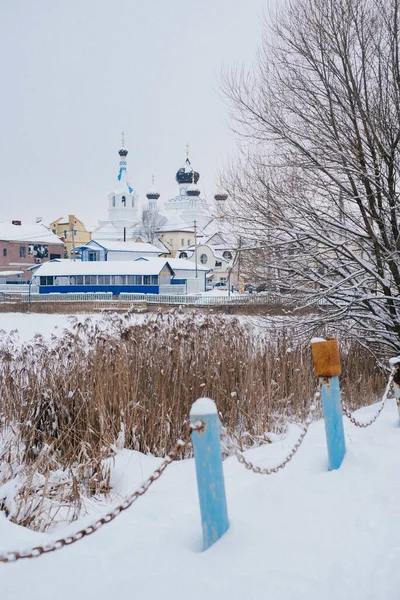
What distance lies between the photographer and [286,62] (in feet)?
28.5

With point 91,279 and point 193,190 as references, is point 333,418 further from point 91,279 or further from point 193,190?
point 193,190

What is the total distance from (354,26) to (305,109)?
51.8 inches

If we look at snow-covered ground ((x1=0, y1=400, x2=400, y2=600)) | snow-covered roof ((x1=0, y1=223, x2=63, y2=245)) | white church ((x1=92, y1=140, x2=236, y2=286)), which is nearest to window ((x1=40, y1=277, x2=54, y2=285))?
snow-covered roof ((x1=0, y1=223, x2=63, y2=245))

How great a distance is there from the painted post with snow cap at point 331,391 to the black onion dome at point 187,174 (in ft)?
300

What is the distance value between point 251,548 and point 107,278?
142 ft

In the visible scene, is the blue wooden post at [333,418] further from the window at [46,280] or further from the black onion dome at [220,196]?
the window at [46,280]

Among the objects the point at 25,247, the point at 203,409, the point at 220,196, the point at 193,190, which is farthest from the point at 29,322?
the point at 193,190

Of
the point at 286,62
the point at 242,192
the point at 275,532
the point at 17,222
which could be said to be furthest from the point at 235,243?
the point at 17,222

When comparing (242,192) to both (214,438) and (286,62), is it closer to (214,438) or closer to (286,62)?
(286,62)

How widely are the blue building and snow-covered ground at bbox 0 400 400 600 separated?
41067 millimetres

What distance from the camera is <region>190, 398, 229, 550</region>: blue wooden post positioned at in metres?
2.60

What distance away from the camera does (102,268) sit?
4575 centimetres

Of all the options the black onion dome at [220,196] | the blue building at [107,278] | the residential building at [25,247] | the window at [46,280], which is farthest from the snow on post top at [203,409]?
the residential building at [25,247]

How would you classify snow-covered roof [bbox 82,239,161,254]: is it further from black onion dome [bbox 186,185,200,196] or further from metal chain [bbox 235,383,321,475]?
metal chain [bbox 235,383,321,475]
